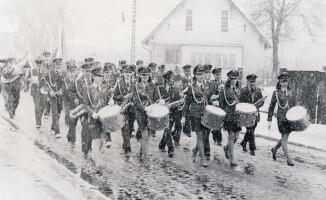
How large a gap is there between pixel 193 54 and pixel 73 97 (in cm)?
2420

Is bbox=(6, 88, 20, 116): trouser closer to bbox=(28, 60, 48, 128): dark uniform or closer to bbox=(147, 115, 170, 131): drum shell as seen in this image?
bbox=(28, 60, 48, 128): dark uniform

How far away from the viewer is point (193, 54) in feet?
110

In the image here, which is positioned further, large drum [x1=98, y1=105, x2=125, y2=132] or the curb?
large drum [x1=98, y1=105, x2=125, y2=132]

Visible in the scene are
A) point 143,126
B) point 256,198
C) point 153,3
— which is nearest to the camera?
point 256,198

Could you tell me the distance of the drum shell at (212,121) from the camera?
25.7ft

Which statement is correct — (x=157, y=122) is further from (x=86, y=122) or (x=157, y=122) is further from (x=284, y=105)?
(x=284, y=105)

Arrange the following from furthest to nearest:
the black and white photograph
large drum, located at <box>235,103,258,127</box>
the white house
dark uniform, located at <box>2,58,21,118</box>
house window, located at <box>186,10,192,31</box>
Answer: house window, located at <box>186,10,192,31</box> < the white house < dark uniform, located at <box>2,58,21,118</box> < large drum, located at <box>235,103,258,127</box> < the black and white photograph

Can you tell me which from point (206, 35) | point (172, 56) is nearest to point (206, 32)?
point (206, 35)

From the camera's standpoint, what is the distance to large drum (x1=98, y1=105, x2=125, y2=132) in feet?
24.4

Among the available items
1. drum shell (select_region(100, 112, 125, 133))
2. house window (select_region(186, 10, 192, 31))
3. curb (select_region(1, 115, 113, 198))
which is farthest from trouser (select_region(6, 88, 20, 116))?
house window (select_region(186, 10, 192, 31))

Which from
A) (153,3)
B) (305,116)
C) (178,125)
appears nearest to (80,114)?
(178,125)

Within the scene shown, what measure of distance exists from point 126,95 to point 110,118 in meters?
1.18

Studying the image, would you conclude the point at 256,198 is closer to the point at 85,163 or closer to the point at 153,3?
the point at 85,163

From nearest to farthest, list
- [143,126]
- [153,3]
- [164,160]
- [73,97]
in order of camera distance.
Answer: [143,126], [164,160], [73,97], [153,3]
